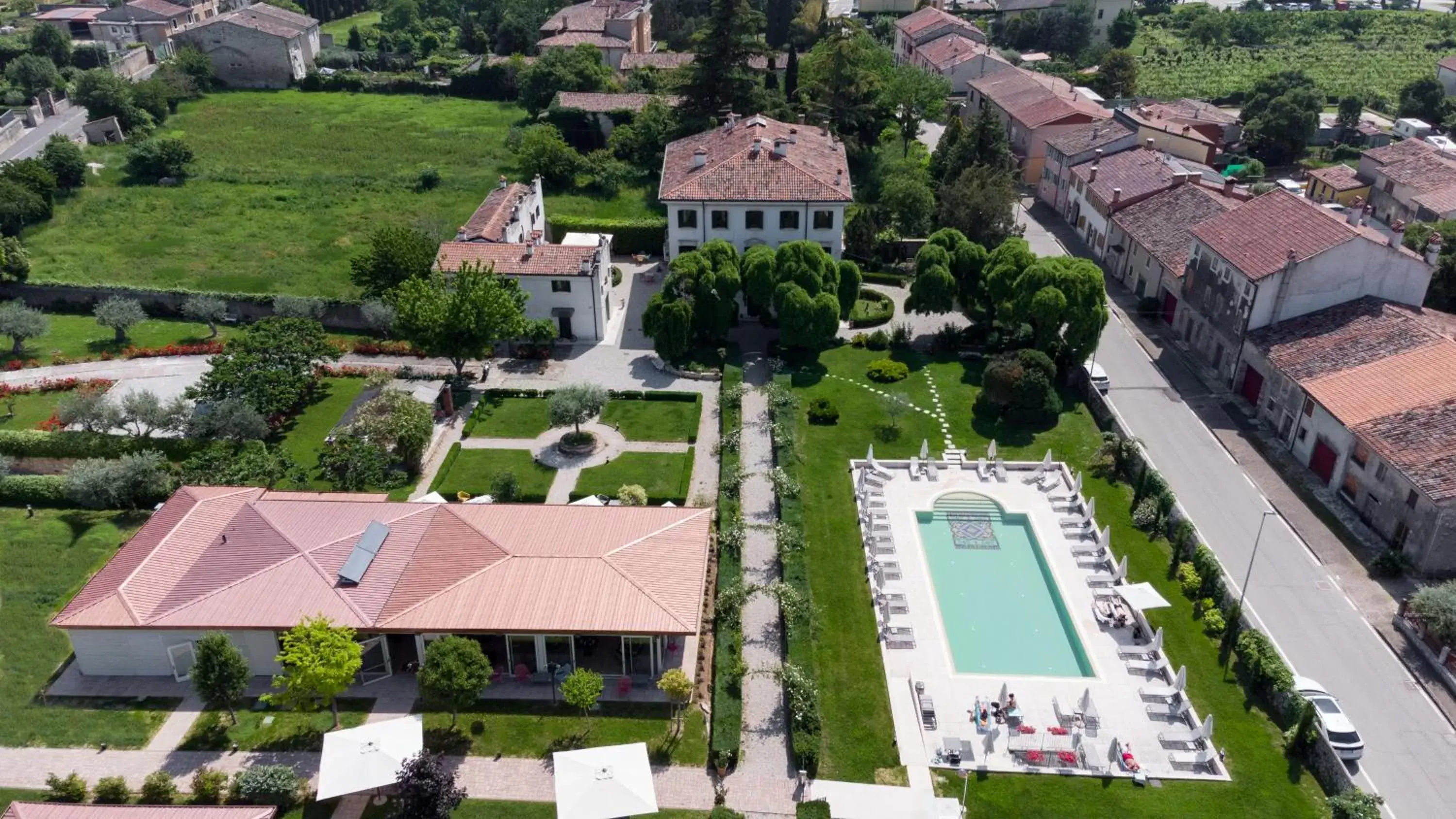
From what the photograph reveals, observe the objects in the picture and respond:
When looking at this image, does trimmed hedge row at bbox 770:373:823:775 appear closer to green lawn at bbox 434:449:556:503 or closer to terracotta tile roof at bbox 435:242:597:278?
green lawn at bbox 434:449:556:503

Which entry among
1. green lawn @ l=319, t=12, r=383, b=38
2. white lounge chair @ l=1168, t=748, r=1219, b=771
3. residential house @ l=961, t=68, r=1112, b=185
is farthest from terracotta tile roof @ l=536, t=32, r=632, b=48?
white lounge chair @ l=1168, t=748, r=1219, b=771

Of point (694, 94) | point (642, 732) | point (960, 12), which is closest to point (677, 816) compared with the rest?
point (642, 732)

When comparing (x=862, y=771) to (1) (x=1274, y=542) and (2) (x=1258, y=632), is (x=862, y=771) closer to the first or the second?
(2) (x=1258, y=632)

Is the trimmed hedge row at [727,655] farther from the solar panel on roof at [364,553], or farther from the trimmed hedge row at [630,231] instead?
the trimmed hedge row at [630,231]

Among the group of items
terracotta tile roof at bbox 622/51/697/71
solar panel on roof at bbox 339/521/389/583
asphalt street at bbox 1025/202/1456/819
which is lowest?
asphalt street at bbox 1025/202/1456/819

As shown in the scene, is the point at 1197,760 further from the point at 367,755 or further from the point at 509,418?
the point at 509,418

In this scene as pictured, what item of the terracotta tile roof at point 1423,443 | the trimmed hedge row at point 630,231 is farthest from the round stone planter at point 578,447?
the terracotta tile roof at point 1423,443
